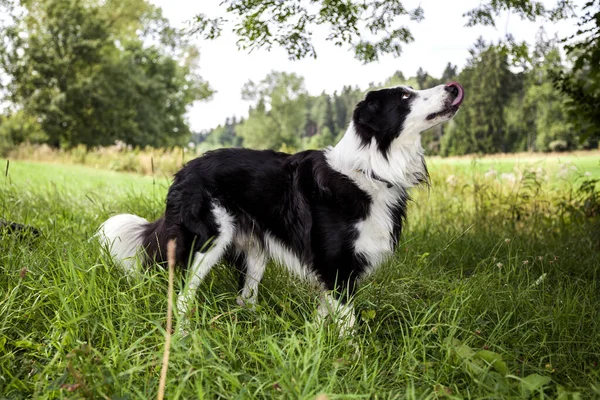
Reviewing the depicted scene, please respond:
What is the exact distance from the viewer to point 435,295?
3.14 metres

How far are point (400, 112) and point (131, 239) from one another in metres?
1.85

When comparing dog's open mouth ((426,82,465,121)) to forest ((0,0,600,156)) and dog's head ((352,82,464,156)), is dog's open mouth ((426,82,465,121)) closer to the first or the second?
dog's head ((352,82,464,156))

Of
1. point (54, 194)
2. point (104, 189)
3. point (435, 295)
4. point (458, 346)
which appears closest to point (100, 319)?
point (458, 346)

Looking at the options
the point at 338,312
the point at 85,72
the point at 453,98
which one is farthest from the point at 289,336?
the point at 85,72

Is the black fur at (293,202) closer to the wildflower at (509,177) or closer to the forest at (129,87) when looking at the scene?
the wildflower at (509,177)

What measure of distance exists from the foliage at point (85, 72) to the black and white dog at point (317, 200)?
824 inches

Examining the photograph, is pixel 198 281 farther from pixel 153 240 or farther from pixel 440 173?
pixel 440 173

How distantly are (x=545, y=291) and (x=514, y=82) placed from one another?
3563 cm

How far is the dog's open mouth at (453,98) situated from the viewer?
8.87ft

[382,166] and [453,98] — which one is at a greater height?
[453,98]

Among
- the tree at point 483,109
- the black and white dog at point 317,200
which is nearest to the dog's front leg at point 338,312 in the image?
the black and white dog at point 317,200

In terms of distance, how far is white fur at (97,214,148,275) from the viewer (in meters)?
3.04

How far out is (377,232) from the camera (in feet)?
9.30

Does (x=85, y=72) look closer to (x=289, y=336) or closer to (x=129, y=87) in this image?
(x=129, y=87)
